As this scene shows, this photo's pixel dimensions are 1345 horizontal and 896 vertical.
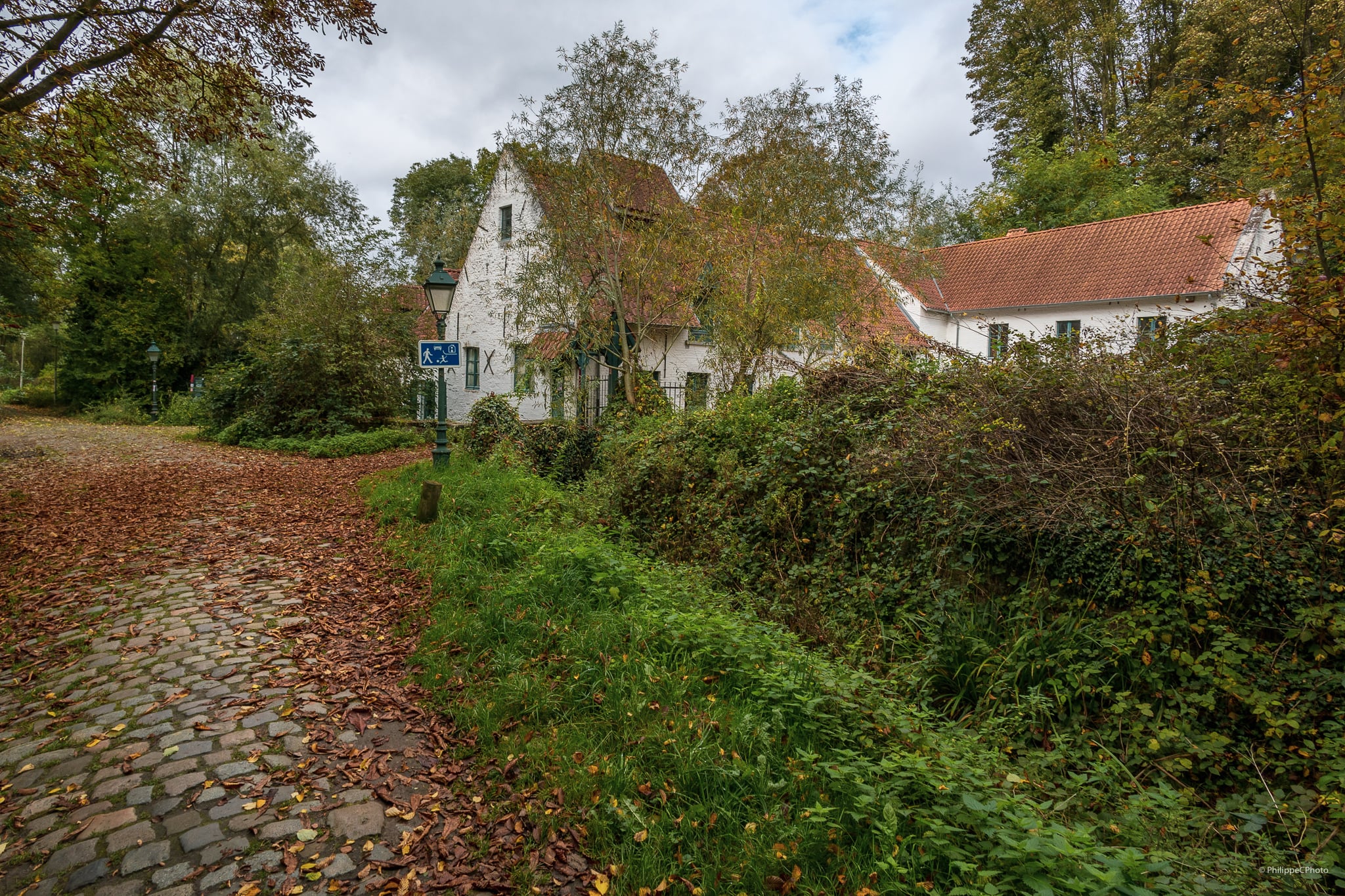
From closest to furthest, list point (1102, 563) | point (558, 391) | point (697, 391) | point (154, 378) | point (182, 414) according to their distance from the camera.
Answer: point (1102, 563), point (697, 391), point (558, 391), point (182, 414), point (154, 378)

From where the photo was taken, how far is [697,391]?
1403cm

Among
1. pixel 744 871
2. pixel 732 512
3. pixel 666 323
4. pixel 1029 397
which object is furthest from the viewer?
pixel 666 323

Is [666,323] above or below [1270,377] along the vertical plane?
above

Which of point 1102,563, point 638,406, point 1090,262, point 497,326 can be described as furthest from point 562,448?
point 1090,262

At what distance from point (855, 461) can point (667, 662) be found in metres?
3.13

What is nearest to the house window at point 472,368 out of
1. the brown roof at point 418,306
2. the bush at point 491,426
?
the brown roof at point 418,306

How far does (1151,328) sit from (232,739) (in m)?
8.22

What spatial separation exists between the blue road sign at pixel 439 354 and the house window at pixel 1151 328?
846 centimetres

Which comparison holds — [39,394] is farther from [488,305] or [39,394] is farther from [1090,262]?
[1090,262]

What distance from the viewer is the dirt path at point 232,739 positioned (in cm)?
294

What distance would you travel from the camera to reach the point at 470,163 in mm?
39250

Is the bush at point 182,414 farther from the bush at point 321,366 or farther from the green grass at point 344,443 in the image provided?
the green grass at point 344,443

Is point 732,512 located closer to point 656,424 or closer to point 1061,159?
point 656,424

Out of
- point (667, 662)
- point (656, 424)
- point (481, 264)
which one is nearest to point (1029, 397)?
point (667, 662)
